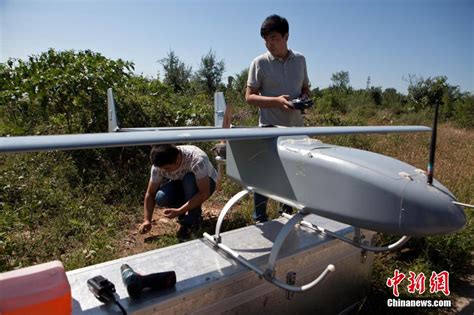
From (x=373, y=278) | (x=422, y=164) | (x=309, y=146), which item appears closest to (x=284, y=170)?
(x=309, y=146)

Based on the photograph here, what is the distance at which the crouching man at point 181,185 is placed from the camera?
3.08 metres

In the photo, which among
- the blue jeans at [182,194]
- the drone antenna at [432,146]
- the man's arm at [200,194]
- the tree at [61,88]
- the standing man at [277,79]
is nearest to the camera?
the drone antenna at [432,146]

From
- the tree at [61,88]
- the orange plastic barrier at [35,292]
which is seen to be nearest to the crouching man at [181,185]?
the orange plastic barrier at [35,292]

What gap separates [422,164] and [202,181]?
4337mm

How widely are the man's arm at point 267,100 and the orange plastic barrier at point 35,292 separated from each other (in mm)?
1780

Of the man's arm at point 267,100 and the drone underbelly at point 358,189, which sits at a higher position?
the man's arm at point 267,100

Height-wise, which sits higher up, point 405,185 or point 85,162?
point 405,185

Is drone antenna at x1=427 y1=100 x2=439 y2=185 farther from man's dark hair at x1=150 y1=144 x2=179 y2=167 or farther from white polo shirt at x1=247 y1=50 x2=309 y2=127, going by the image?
man's dark hair at x1=150 y1=144 x2=179 y2=167

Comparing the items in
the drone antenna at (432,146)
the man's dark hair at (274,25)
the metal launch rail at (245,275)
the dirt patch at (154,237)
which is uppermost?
the man's dark hair at (274,25)

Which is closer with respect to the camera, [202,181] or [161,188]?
[202,181]

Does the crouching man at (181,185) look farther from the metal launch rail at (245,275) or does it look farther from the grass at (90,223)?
the metal launch rail at (245,275)

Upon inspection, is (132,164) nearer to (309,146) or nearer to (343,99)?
(309,146)

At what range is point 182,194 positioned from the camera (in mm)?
3502

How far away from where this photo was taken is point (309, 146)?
1.88 metres
